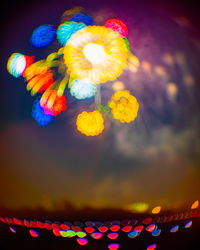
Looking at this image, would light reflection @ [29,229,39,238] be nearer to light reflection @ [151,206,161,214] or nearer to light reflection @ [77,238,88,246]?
light reflection @ [77,238,88,246]

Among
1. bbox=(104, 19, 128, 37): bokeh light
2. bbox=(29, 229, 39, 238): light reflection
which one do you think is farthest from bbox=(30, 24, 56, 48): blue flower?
bbox=(29, 229, 39, 238): light reflection

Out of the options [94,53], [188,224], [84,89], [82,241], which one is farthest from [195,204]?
[94,53]

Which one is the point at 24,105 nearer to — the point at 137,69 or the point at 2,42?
the point at 2,42

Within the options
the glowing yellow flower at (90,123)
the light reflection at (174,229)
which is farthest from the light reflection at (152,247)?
the glowing yellow flower at (90,123)

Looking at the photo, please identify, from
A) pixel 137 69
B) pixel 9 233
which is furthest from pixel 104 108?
pixel 9 233

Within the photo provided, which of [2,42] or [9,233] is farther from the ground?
[2,42]

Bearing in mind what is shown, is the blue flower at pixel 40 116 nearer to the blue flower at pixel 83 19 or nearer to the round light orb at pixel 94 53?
the round light orb at pixel 94 53

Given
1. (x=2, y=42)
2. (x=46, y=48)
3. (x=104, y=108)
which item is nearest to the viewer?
(x=104, y=108)
